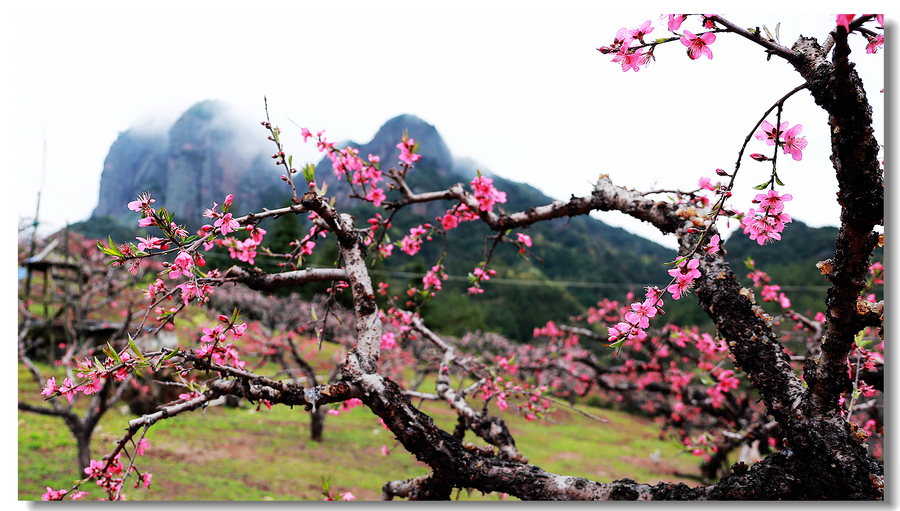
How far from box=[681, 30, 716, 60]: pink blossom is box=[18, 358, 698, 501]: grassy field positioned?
7.65 ft

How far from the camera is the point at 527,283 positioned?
A: 1248 centimetres

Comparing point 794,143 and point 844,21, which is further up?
point 844,21

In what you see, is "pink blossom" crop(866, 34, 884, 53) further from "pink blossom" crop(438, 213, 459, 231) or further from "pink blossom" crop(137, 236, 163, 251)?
"pink blossom" crop(137, 236, 163, 251)

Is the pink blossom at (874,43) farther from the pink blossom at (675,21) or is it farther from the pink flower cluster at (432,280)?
the pink flower cluster at (432,280)

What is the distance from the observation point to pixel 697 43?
1005 mm

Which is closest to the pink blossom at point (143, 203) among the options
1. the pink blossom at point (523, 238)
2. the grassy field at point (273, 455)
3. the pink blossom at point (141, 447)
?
the pink blossom at point (141, 447)

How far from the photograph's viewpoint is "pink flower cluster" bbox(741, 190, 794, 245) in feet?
3.28

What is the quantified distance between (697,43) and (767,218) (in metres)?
0.42

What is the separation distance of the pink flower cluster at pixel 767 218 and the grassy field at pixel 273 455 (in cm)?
206

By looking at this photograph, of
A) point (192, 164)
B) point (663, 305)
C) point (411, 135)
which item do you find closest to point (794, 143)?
point (663, 305)

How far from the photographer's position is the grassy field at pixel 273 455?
3615 millimetres

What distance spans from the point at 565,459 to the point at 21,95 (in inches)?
221

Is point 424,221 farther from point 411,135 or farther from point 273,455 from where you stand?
point 273,455

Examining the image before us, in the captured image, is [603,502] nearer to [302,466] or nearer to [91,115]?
[91,115]
